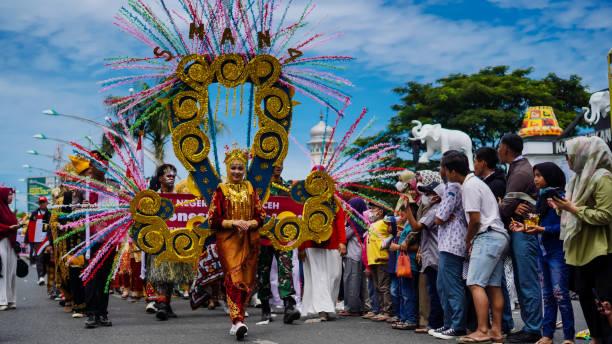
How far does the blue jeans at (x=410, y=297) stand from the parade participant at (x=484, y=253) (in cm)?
137

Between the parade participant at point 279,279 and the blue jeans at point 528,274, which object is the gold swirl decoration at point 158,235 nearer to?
the parade participant at point 279,279

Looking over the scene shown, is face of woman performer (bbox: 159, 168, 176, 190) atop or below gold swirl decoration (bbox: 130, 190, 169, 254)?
atop

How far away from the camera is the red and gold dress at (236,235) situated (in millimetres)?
8031

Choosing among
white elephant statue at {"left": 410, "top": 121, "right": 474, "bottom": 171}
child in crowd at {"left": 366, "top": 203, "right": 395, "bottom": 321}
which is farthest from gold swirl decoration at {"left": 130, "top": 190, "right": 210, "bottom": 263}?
white elephant statue at {"left": 410, "top": 121, "right": 474, "bottom": 171}

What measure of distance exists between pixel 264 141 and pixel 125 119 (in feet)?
5.24

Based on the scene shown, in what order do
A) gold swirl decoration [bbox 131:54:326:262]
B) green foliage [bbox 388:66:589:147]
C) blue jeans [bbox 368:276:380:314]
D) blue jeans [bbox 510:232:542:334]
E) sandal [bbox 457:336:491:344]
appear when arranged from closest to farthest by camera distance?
sandal [bbox 457:336:491:344] → blue jeans [bbox 510:232:542:334] → gold swirl decoration [bbox 131:54:326:262] → blue jeans [bbox 368:276:380:314] → green foliage [bbox 388:66:589:147]

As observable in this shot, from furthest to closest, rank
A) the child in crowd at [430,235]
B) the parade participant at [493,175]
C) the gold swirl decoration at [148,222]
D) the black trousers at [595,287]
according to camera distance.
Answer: the gold swirl decoration at [148,222] < the child in crowd at [430,235] < the parade participant at [493,175] < the black trousers at [595,287]

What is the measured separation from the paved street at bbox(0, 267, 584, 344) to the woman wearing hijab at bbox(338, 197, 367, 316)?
30.2 inches

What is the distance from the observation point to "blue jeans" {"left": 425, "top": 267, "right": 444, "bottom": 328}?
26.3 ft

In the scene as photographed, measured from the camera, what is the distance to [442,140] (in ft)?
82.9

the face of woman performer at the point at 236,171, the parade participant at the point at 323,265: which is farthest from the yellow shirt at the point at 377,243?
the face of woman performer at the point at 236,171

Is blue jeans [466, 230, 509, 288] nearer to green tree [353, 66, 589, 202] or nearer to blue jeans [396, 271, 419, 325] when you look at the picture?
blue jeans [396, 271, 419, 325]

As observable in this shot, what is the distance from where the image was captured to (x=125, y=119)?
29.2ft

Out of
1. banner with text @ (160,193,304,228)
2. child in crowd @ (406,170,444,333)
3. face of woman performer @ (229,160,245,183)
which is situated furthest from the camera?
banner with text @ (160,193,304,228)
